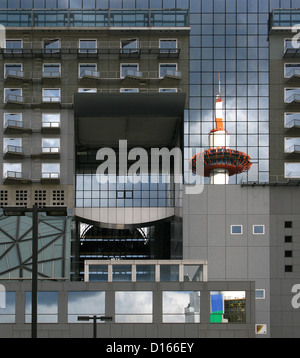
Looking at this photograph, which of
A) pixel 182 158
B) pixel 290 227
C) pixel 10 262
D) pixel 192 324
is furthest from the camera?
pixel 182 158

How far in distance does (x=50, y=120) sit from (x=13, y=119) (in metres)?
4.43

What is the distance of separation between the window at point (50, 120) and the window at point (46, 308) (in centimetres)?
2382

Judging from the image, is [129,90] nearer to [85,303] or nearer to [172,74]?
[172,74]

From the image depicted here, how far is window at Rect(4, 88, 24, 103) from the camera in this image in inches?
2712

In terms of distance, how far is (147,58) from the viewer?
6981 cm

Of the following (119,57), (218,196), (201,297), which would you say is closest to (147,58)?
(119,57)

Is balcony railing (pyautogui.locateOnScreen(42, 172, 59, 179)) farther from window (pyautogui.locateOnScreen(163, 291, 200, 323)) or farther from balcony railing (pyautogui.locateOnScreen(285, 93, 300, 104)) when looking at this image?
balcony railing (pyautogui.locateOnScreen(285, 93, 300, 104))

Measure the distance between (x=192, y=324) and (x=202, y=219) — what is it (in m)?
16.4

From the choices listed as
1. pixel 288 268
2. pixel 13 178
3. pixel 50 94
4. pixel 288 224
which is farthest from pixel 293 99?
pixel 13 178

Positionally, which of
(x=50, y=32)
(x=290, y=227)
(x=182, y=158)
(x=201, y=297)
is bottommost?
(x=201, y=297)

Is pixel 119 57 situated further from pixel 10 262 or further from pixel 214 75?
pixel 10 262

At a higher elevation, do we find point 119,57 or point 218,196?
point 119,57

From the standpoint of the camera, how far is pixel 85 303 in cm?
5231

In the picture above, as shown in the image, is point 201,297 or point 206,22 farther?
point 206,22
